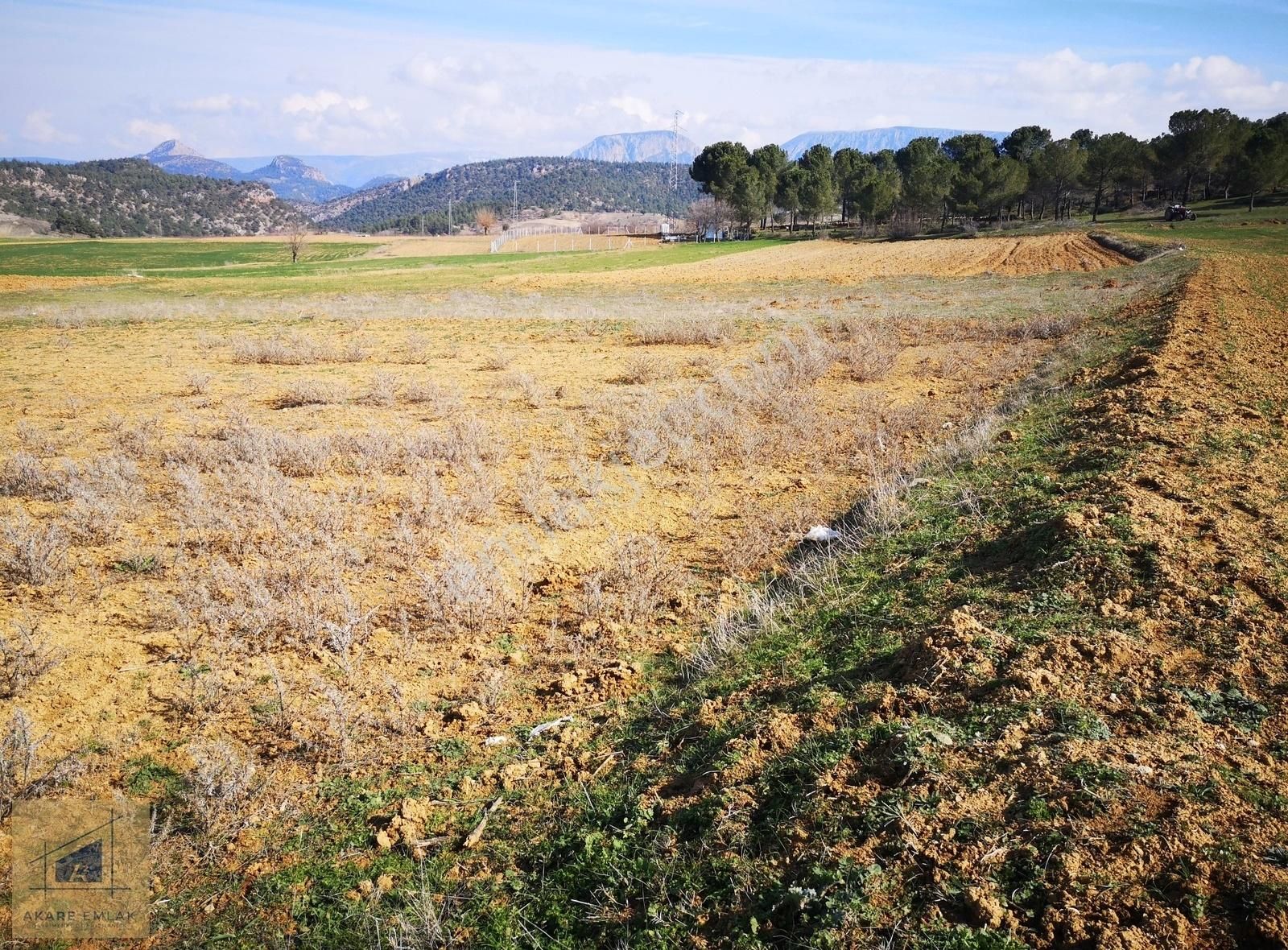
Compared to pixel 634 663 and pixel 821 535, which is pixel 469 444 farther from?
pixel 634 663

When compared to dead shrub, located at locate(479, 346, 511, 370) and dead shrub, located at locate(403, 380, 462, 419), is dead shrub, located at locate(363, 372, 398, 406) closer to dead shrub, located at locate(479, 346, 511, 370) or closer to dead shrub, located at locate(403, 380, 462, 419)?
dead shrub, located at locate(403, 380, 462, 419)

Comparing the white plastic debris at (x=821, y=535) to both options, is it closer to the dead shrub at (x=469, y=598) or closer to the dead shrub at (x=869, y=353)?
the dead shrub at (x=469, y=598)

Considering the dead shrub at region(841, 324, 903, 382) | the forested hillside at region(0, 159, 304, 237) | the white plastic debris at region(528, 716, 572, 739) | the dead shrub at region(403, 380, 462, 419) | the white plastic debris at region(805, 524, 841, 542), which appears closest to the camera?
the white plastic debris at region(528, 716, 572, 739)

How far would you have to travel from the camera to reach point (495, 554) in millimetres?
7316

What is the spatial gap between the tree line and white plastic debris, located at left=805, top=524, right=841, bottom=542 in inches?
3167

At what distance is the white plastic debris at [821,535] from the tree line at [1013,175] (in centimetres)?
8045

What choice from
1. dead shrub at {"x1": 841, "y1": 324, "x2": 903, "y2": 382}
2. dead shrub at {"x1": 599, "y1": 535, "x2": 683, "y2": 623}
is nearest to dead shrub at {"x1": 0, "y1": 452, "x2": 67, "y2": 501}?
dead shrub at {"x1": 599, "y1": 535, "x2": 683, "y2": 623}

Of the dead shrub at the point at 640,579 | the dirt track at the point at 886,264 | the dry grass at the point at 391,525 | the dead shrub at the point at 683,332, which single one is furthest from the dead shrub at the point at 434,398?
the dirt track at the point at 886,264

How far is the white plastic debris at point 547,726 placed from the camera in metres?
4.83

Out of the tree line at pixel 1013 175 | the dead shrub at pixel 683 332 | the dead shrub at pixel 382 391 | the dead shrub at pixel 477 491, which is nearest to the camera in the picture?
the dead shrub at pixel 477 491

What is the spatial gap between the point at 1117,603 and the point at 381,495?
24.6ft

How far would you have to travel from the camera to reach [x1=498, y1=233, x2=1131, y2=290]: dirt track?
39625 mm

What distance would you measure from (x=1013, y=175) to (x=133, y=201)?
556 feet

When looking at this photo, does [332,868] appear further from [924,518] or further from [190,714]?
[924,518]
